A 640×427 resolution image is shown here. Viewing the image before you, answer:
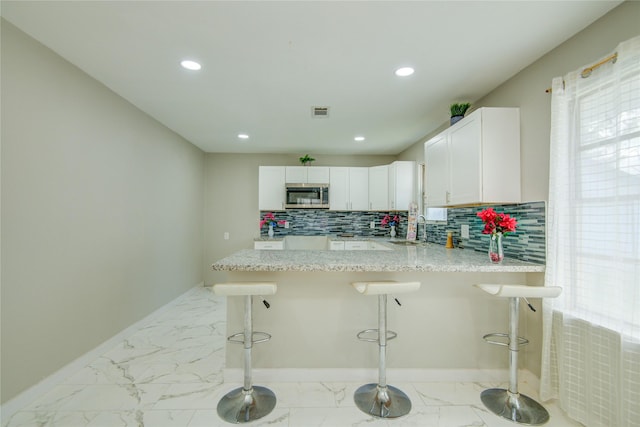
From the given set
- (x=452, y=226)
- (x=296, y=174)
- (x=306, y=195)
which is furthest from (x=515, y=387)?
(x=296, y=174)

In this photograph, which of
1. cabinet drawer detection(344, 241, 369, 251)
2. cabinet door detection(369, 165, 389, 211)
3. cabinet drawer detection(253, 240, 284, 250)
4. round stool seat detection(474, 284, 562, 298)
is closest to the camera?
round stool seat detection(474, 284, 562, 298)

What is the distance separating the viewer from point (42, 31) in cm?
189

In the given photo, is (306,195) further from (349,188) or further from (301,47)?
(301,47)

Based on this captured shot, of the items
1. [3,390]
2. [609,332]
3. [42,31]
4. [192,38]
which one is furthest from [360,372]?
[42,31]

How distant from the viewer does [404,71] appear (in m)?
2.33

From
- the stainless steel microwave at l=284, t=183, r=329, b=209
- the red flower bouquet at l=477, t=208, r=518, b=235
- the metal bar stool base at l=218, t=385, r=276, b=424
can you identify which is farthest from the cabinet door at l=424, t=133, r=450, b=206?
the metal bar stool base at l=218, t=385, r=276, b=424

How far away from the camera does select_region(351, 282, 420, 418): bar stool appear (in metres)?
1.83

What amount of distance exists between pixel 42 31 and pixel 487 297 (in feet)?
11.9

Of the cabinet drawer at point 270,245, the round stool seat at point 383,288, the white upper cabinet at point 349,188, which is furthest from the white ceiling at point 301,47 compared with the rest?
the cabinet drawer at point 270,245

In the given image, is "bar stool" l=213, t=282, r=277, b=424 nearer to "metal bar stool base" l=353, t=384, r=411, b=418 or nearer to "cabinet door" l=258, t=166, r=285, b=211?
"metal bar stool base" l=353, t=384, r=411, b=418

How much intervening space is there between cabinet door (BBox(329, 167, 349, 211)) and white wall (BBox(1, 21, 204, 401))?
2.59 metres

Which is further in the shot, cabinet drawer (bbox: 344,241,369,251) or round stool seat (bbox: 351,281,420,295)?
cabinet drawer (bbox: 344,241,369,251)

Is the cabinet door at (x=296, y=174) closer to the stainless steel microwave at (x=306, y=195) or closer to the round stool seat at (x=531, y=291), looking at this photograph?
the stainless steel microwave at (x=306, y=195)

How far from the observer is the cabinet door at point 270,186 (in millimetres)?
4945
